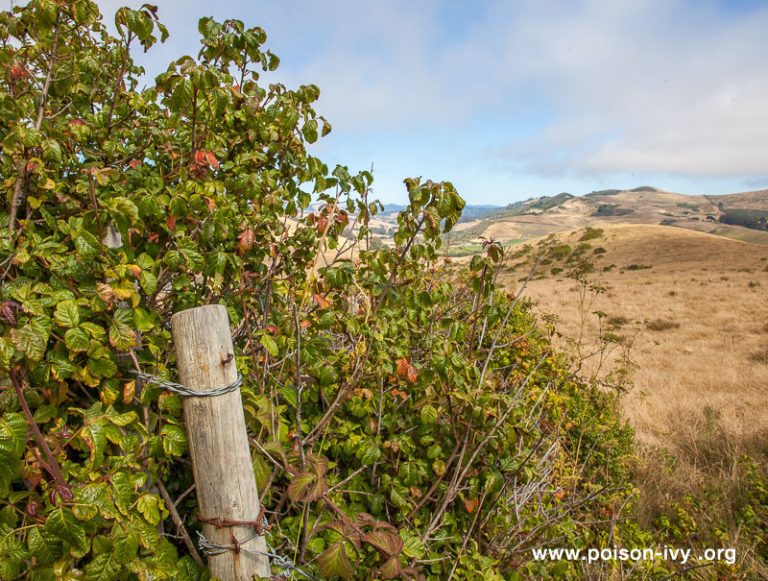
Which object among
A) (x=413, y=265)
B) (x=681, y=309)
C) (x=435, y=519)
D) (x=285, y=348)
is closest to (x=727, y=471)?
(x=435, y=519)

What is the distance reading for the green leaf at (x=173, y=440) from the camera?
1.79m

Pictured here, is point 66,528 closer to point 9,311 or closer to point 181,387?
point 181,387

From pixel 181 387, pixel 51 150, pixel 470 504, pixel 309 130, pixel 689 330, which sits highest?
pixel 309 130

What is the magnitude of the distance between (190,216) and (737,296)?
2388 cm

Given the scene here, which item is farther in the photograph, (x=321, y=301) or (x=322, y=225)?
(x=322, y=225)

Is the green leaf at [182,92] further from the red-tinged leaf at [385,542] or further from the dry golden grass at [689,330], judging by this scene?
the dry golden grass at [689,330]

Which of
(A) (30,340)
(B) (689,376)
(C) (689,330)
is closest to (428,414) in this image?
(A) (30,340)

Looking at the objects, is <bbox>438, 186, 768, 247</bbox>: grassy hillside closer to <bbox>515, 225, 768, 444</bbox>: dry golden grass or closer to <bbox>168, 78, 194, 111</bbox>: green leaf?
<bbox>515, 225, 768, 444</bbox>: dry golden grass

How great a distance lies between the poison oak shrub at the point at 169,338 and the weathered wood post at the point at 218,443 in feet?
0.44

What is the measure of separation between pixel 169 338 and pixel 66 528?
916 millimetres

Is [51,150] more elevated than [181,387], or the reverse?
[51,150]

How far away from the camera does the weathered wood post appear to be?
1835 mm

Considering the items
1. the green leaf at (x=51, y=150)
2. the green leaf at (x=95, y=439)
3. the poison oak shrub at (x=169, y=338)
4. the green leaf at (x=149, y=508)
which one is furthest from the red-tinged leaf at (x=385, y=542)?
the green leaf at (x=51, y=150)

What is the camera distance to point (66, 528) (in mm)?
1399
